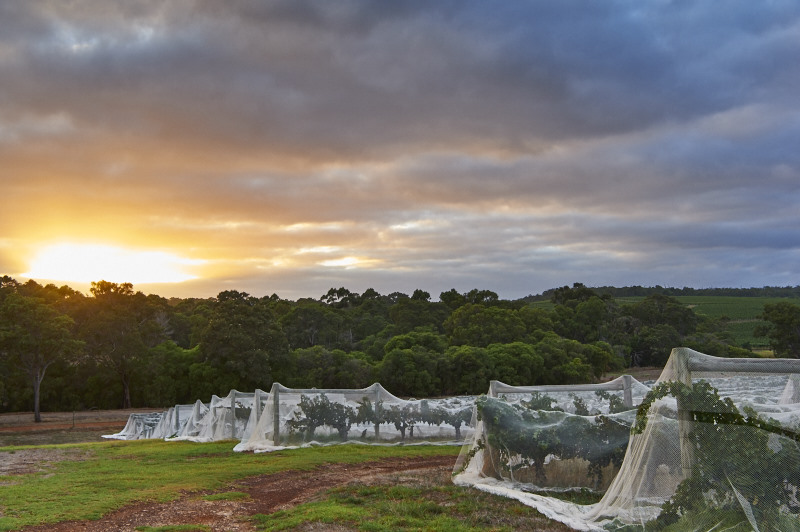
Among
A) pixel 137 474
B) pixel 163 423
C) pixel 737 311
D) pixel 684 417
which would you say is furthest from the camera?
pixel 737 311

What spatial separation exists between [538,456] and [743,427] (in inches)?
153

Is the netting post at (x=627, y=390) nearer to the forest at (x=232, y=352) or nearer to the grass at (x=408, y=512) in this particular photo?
the grass at (x=408, y=512)

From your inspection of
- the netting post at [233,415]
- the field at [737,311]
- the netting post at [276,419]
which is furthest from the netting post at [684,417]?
the field at [737,311]

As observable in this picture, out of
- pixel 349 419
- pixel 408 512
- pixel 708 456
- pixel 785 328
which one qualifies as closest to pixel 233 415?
pixel 349 419

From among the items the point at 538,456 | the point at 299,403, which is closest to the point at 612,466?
the point at 538,456

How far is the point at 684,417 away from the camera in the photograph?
6.71 m

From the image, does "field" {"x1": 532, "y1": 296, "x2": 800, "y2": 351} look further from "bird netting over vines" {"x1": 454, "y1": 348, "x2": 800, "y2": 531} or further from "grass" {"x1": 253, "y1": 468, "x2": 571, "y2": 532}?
"bird netting over vines" {"x1": 454, "y1": 348, "x2": 800, "y2": 531}

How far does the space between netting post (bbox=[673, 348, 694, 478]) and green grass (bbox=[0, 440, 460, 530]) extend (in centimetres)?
718

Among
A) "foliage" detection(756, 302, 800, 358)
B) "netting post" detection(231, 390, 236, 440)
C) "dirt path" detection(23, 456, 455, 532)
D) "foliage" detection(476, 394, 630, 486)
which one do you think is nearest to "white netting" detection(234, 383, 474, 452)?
"netting post" detection(231, 390, 236, 440)

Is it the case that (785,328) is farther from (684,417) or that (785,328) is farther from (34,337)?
(34,337)

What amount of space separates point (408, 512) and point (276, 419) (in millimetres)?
10210

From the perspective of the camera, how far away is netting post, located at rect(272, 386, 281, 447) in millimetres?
17625

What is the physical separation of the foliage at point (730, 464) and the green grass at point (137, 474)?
7197 millimetres

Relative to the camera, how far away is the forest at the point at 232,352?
4266 cm
